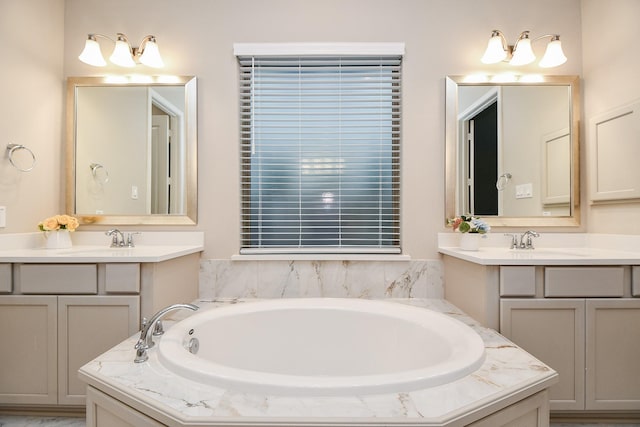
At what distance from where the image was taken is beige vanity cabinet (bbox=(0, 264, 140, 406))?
1556 millimetres

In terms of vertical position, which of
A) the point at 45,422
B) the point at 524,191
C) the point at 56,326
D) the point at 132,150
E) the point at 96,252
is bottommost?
the point at 45,422

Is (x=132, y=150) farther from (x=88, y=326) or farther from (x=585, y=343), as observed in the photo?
(x=585, y=343)

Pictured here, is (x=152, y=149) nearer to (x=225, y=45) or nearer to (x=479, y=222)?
(x=225, y=45)

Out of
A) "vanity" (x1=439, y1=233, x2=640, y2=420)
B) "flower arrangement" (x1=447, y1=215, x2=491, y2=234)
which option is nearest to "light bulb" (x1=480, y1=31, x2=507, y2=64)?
"flower arrangement" (x1=447, y1=215, x2=491, y2=234)

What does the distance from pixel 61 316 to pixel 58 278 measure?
18 cm

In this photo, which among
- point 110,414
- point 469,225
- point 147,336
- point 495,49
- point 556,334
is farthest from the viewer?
point 495,49

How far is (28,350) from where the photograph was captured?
1.57m

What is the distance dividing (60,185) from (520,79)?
3096 millimetres

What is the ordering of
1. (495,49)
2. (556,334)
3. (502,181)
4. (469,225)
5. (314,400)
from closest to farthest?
1. (314,400)
2. (556,334)
3. (469,225)
4. (495,49)
5. (502,181)

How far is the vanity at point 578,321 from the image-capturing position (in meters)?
1.52

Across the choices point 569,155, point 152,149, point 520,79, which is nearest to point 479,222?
point 569,155

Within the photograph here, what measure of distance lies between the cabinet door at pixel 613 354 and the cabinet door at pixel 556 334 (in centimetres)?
5

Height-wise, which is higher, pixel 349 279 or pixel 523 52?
pixel 523 52

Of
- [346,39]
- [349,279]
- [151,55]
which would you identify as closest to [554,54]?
[346,39]
